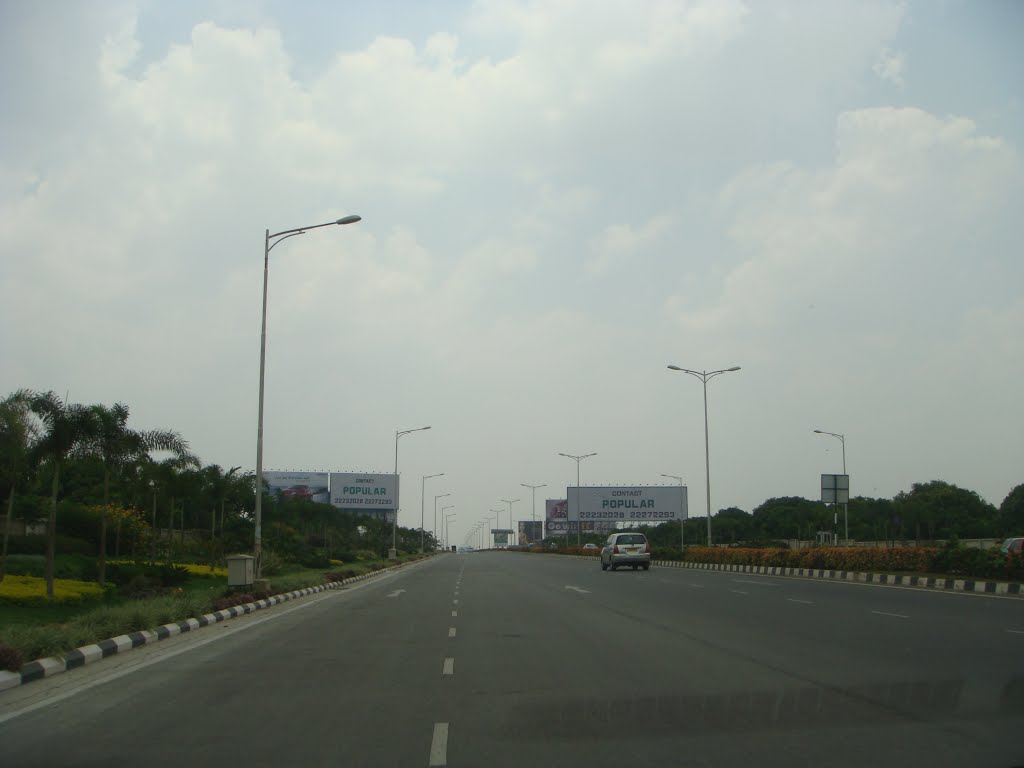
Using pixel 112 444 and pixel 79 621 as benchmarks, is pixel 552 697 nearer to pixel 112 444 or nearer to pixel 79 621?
pixel 79 621

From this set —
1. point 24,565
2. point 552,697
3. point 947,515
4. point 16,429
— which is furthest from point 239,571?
point 947,515

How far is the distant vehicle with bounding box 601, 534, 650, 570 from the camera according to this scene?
153 feet

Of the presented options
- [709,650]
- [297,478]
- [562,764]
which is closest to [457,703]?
[562,764]

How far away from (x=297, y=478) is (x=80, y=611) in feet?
238

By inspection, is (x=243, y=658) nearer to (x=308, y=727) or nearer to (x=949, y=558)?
(x=308, y=727)

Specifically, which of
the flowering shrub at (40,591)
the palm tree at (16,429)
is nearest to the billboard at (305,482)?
the flowering shrub at (40,591)

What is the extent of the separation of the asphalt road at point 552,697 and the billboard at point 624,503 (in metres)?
75.2

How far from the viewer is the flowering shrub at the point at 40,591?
2344 centimetres

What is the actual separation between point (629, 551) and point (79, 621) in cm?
3381

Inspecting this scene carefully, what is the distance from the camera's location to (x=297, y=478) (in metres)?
93.6

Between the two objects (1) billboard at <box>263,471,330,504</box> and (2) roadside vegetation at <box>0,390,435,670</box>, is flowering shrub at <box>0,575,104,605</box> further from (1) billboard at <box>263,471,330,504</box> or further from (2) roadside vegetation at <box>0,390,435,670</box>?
(1) billboard at <box>263,471,330,504</box>

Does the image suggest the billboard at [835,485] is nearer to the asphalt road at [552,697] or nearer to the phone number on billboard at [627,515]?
the asphalt road at [552,697]

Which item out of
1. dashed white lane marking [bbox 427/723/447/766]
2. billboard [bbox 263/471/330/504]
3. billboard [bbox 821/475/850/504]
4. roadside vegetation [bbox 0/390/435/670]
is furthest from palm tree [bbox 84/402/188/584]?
billboard [bbox 263/471/330/504]

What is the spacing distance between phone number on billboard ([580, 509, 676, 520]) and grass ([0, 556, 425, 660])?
230ft
